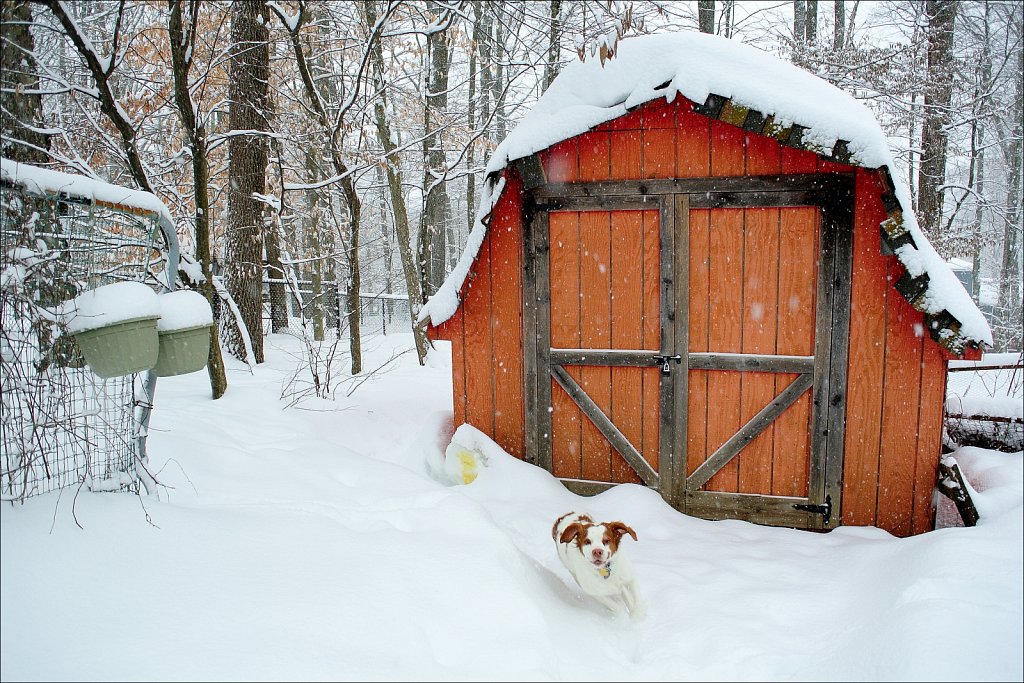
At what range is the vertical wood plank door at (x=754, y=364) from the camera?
486cm

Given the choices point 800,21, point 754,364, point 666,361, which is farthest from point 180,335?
point 800,21

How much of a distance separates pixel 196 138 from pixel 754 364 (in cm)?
584

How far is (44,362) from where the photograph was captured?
2.88 meters

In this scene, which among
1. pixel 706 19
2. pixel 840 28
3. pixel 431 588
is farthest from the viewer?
pixel 840 28

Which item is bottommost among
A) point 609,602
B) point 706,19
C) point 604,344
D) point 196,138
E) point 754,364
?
point 609,602

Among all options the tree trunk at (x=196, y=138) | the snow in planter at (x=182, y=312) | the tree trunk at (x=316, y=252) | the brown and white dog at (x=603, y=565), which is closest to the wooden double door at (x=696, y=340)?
the brown and white dog at (x=603, y=565)

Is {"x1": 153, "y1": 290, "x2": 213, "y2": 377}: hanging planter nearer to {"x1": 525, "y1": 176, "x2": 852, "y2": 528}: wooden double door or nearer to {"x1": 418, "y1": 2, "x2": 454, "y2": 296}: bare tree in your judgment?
{"x1": 525, "y1": 176, "x2": 852, "y2": 528}: wooden double door

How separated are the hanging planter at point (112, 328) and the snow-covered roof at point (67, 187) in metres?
0.51

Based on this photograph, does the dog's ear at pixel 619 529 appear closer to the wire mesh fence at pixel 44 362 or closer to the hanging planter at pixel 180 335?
the hanging planter at pixel 180 335

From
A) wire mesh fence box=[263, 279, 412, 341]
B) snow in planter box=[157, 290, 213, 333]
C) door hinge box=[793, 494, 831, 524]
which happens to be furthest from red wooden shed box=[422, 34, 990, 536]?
wire mesh fence box=[263, 279, 412, 341]

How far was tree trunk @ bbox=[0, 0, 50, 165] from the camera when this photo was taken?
5.32m

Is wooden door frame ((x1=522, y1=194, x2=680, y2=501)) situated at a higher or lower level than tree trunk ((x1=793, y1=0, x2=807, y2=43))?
lower

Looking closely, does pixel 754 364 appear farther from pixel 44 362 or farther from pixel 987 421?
pixel 44 362

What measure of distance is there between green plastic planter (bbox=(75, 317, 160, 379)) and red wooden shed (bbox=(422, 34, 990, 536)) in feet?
9.43
